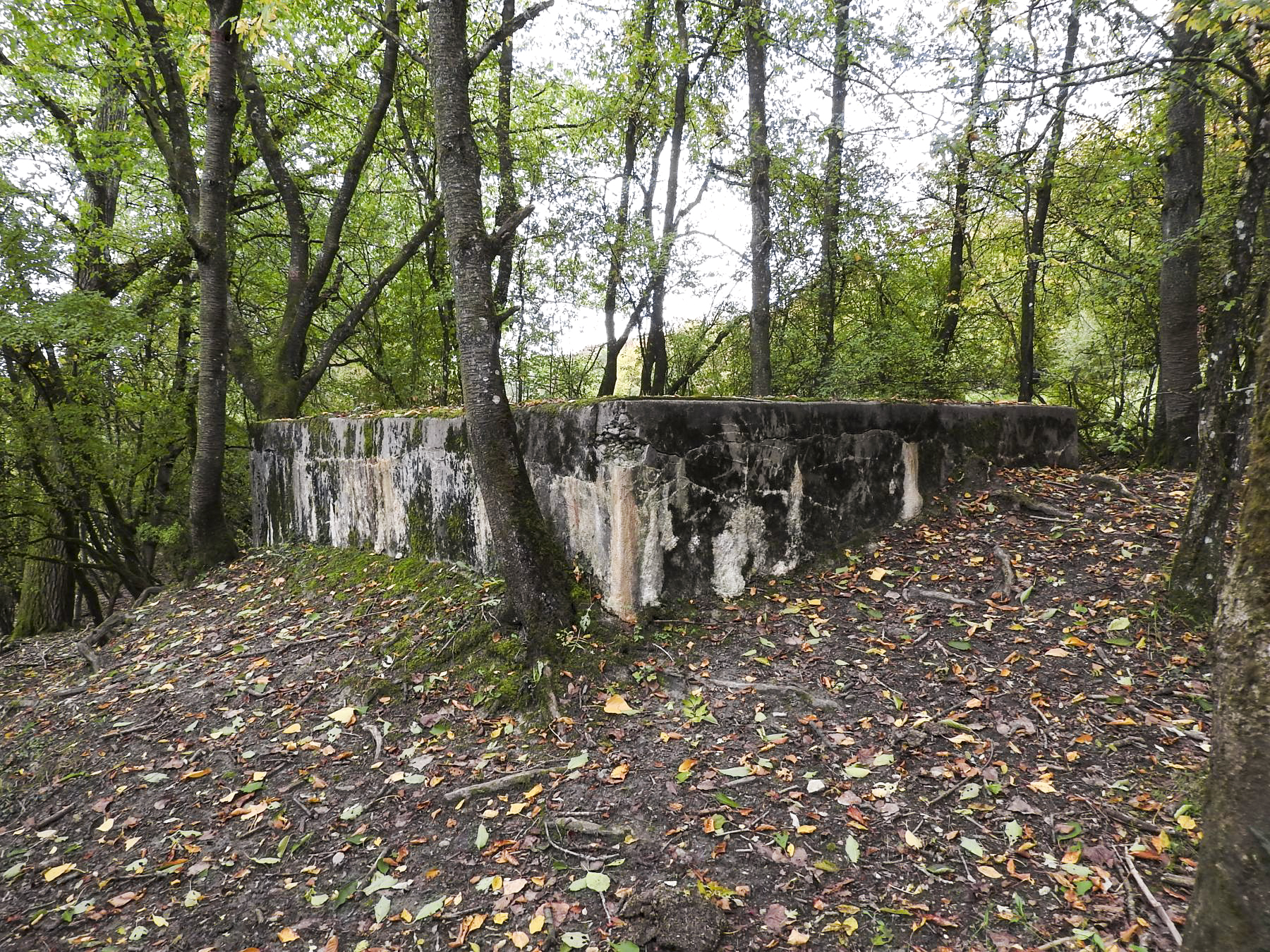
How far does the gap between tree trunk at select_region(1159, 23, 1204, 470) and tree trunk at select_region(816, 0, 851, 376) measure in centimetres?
367

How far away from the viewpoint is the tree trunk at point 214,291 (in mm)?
6480

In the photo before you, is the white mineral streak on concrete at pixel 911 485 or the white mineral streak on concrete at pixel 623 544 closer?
the white mineral streak on concrete at pixel 623 544

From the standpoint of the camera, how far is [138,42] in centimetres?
743

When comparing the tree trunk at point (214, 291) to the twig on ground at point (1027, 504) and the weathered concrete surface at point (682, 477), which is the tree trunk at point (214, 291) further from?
the twig on ground at point (1027, 504)

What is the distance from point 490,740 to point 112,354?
8.02m

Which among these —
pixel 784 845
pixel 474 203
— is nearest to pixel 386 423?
pixel 474 203

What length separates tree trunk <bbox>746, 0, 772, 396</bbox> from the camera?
322 inches

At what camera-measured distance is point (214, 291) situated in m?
6.68

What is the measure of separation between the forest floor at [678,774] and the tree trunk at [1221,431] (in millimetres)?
262

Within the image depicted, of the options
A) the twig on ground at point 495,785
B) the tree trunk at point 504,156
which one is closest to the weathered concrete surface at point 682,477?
the twig on ground at point 495,785

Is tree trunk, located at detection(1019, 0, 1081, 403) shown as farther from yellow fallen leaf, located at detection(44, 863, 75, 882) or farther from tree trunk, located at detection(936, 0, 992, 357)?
yellow fallen leaf, located at detection(44, 863, 75, 882)

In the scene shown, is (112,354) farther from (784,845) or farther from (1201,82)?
(1201,82)

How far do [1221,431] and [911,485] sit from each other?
6.26 feet

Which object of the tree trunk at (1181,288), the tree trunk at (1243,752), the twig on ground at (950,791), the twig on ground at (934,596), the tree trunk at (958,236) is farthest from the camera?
the tree trunk at (958,236)
